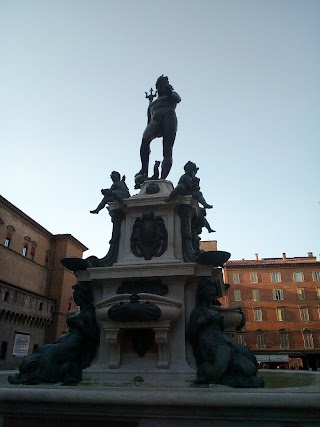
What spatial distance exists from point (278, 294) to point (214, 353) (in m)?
50.1

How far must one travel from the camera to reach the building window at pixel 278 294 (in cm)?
5125

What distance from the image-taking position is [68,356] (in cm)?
546

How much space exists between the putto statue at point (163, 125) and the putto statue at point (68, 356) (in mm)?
3688

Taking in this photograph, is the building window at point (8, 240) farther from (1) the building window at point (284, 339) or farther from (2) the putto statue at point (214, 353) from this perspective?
(2) the putto statue at point (214, 353)

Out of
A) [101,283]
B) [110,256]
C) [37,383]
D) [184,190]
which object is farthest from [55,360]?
[184,190]

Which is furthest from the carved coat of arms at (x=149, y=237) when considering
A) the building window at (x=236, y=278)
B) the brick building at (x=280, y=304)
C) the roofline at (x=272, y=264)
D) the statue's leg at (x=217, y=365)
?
the building window at (x=236, y=278)

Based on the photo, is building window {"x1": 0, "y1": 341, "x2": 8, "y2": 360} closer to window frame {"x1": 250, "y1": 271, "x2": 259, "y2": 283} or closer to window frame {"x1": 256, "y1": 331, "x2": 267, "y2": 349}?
window frame {"x1": 256, "y1": 331, "x2": 267, "y2": 349}

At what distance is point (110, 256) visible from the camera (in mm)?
6734

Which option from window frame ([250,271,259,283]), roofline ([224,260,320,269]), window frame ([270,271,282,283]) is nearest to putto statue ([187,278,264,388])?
roofline ([224,260,320,269])

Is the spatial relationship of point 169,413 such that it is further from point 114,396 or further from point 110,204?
point 110,204

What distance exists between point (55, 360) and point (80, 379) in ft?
1.55

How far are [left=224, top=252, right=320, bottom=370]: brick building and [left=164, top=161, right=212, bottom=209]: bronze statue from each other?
4240 cm

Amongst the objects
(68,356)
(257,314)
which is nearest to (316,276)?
(257,314)

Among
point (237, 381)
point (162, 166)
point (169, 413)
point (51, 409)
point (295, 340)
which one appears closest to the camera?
point (169, 413)
